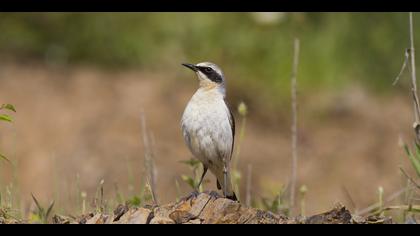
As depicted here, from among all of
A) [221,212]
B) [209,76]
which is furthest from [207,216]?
[209,76]

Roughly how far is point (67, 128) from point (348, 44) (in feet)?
15.5

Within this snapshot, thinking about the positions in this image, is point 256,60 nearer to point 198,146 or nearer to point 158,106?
point 158,106

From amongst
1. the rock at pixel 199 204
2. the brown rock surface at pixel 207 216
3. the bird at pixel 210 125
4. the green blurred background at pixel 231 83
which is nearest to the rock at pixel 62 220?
the brown rock surface at pixel 207 216

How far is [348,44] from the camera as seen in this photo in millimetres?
14414

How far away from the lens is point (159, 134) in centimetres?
1334

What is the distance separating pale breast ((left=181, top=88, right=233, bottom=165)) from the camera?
7355 mm

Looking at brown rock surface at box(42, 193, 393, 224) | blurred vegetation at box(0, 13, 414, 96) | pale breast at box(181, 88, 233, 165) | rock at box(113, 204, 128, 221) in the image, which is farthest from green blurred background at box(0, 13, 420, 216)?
rock at box(113, 204, 128, 221)

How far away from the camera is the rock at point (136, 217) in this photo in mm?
5141

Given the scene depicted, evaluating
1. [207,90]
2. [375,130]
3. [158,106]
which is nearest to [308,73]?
[375,130]

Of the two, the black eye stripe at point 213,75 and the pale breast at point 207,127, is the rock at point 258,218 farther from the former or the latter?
the black eye stripe at point 213,75

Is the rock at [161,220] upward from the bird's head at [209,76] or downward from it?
downward

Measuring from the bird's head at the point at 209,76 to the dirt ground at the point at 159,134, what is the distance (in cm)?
394

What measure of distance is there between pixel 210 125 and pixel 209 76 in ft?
2.08
